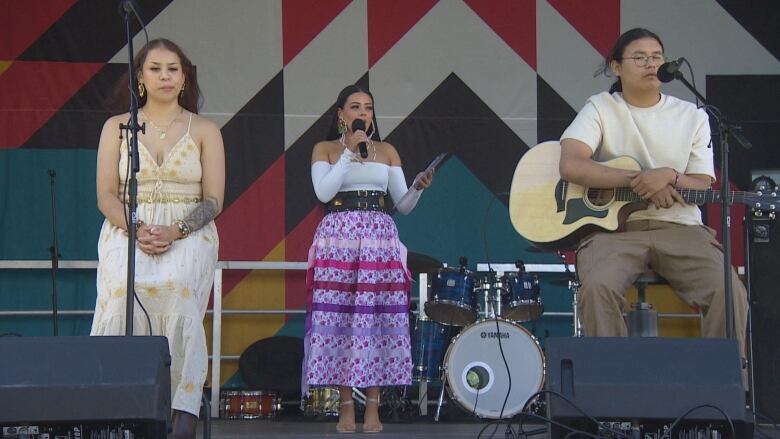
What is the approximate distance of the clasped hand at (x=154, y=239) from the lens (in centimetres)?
387

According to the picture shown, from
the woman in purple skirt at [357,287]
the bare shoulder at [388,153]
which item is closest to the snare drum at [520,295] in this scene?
the woman in purple skirt at [357,287]

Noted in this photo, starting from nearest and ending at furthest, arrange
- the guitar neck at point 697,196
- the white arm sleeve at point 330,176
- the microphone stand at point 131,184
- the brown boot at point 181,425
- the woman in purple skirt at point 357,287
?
1. the microphone stand at point 131,184
2. the brown boot at point 181,425
3. the guitar neck at point 697,196
4. the white arm sleeve at point 330,176
5. the woman in purple skirt at point 357,287

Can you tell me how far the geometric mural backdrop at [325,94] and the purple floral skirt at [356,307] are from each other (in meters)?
1.51

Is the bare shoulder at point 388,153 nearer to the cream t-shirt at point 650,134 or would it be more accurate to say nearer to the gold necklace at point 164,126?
the cream t-shirt at point 650,134

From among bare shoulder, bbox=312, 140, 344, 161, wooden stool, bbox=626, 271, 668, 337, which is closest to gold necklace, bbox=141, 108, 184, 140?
bare shoulder, bbox=312, 140, 344, 161

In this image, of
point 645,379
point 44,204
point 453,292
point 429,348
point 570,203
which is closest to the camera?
point 645,379

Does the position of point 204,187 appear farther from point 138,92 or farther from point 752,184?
point 752,184

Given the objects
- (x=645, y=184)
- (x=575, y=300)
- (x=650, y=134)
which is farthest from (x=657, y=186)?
(x=575, y=300)

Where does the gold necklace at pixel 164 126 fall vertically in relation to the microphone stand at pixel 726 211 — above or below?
above

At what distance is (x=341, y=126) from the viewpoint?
5445 millimetres

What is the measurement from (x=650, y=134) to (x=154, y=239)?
6.61 ft

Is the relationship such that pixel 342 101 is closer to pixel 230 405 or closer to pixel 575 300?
pixel 575 300

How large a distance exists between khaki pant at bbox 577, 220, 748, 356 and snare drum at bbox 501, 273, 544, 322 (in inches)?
70.6

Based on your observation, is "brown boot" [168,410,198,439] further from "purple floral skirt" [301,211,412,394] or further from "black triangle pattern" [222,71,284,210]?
"black triangle pattern" [222,71,284,210]
